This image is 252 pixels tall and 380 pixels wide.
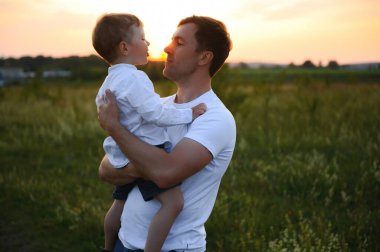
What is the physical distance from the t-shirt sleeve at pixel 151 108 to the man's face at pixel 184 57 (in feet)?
0.97

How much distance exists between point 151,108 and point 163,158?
0.32m

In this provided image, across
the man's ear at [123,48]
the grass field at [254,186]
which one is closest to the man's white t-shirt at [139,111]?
the man's ear at [123,48]

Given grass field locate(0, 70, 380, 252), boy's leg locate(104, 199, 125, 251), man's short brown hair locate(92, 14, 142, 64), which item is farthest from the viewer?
grass field locate(0, 70, 380, 252)

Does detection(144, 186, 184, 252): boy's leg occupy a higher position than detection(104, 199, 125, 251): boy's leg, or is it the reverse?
detection(144, 186, 184, 252): boy's leg

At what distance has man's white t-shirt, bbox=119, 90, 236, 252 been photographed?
2375 mm

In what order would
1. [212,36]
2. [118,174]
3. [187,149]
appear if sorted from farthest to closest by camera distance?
[212,36], [118,174], [187,149]

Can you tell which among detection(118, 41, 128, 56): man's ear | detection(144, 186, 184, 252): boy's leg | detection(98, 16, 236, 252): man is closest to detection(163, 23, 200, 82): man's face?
detection(98, 16, 236, 252): man

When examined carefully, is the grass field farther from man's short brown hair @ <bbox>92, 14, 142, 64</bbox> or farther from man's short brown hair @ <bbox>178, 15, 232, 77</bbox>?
man's short brown hair @ <bbox>92, 14, 142, 64</bbox>

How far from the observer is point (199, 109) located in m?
2.49

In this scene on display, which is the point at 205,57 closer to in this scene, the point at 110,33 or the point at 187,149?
the point at 110,33

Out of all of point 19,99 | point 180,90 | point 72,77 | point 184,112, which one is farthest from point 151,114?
point 72,77

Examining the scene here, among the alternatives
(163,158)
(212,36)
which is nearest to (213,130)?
(163,158)

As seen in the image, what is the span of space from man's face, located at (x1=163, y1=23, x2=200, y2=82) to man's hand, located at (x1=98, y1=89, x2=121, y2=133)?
435 mm

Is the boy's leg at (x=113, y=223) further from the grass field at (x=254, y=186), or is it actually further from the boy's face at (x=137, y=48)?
the grass field at (x=254, y=186)
